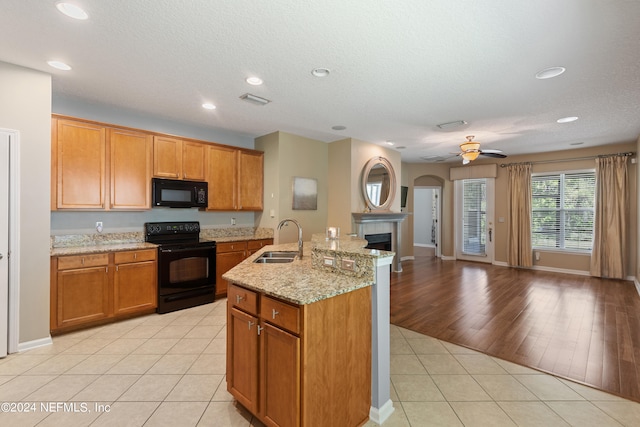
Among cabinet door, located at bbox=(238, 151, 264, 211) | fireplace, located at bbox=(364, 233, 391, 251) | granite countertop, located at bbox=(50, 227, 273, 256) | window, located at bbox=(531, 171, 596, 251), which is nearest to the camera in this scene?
granite countertop, located at bbox=(50, 227, 273, 256)

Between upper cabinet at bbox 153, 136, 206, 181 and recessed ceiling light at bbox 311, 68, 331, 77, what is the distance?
2.40m

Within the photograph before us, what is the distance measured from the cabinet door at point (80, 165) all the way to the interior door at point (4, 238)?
23.7 inches

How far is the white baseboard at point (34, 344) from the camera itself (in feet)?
8.94

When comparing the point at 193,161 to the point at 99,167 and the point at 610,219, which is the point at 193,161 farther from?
the point at 610,219

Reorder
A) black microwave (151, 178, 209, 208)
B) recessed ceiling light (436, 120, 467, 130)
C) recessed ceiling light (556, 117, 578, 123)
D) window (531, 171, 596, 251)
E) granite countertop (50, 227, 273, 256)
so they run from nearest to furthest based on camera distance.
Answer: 1. granite countertop (50, 227, 273, 256)
2. black microwave (151, 178, 209, 208)
3. recessed ceiling light (556, 117, 578, 123)
4. recessed ceiling light (436, 120, 467, 130)
5. window (531, 171, 596, 251)

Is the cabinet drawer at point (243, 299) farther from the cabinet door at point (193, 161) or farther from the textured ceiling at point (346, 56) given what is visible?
the cabinet door at point (193, 161)

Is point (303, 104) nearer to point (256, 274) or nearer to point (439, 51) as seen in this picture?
point (439, 51)

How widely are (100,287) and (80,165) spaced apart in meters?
1.43

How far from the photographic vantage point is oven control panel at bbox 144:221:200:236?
4113mm

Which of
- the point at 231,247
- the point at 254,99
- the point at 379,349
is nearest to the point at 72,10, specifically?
the point at 254,99

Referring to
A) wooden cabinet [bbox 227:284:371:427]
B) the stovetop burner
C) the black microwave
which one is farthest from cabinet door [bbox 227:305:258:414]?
the black microwave

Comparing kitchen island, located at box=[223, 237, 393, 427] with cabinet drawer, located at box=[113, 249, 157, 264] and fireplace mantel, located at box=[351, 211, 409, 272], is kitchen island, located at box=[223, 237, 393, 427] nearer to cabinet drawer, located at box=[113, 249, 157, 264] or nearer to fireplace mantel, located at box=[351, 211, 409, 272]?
cabinet drawer, located at box=[113, 249, 157, 264]

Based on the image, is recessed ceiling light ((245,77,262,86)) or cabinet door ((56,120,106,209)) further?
cabinet door ((56,120,106,209))

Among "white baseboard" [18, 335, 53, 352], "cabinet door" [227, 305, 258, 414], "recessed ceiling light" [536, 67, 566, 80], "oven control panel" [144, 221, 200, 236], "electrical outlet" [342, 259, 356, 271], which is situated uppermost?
"recessed ceiling light" [536, 67, 566, 80]
